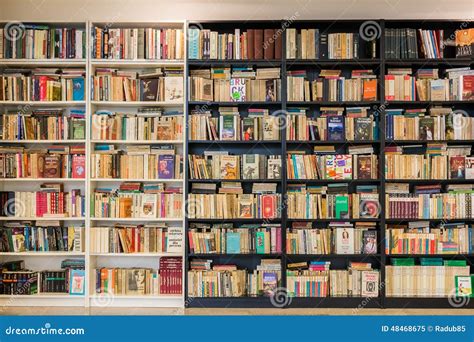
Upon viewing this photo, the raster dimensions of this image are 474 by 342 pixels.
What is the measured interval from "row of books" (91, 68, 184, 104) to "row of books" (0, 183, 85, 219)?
1.05 m

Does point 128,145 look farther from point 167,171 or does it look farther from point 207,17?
point 207,17

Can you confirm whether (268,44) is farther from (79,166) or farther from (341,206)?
(79,166)

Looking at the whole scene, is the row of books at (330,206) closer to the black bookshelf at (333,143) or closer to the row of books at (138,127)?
the black bookshelf at (333,143)

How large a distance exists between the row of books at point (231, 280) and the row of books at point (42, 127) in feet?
5.87

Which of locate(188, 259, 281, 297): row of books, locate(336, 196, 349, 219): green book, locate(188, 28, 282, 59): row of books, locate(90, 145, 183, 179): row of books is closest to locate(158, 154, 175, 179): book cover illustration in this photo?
locate(90, 145, 183, 179): row of books

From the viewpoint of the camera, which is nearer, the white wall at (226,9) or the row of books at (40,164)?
the white wall at (226,9)

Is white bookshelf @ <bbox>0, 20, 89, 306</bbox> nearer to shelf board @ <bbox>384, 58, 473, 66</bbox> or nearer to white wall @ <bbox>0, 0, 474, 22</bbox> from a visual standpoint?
white wall @ <bbox>0, 0, 474, 22</bbox>

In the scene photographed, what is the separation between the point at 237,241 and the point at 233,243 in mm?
44

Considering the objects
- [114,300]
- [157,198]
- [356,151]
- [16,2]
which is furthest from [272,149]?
[16,2]

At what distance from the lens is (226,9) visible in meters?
5.39

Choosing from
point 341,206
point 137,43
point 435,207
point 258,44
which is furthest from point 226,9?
point 435,207

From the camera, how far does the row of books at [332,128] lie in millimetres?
5316

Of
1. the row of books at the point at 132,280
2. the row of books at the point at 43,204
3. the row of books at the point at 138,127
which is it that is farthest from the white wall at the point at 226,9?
the row of books at the point at 132,280

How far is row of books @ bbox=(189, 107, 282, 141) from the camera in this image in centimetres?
533
